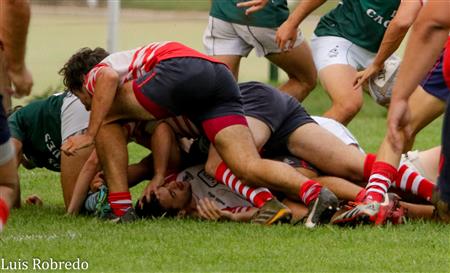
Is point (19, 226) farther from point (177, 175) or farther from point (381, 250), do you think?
point (381, 250)

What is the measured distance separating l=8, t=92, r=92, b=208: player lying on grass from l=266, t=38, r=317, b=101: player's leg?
1.95 m

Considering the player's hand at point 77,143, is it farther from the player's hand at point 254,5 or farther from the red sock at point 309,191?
the player's hand at point 254,5

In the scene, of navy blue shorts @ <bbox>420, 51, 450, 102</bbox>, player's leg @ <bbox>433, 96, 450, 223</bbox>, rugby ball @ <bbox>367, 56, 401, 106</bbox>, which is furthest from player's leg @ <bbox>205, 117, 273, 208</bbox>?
player's leg @ <bbox>433, 96, 450, 223</bbox>

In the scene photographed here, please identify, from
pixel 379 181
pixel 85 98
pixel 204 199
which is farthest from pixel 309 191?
pixel 85 98

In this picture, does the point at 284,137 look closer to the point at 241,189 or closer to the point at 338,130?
the point at 338,130

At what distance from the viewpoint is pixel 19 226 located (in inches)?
303

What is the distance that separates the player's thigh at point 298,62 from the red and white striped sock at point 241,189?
2.35 metres

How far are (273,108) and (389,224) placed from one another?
3.75 ft

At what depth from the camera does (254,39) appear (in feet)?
33.1

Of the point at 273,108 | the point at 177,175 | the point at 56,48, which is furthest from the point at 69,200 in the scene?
the point at 56,48

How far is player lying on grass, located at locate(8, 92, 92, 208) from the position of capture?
8.62m

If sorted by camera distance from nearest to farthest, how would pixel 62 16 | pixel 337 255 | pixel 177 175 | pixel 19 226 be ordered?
pixel 337 255 → pixel 19 226 → pixel 177 175 → pixel 62 16

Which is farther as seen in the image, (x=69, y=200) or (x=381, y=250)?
(x=69, y=200)

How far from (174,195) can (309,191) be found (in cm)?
93
